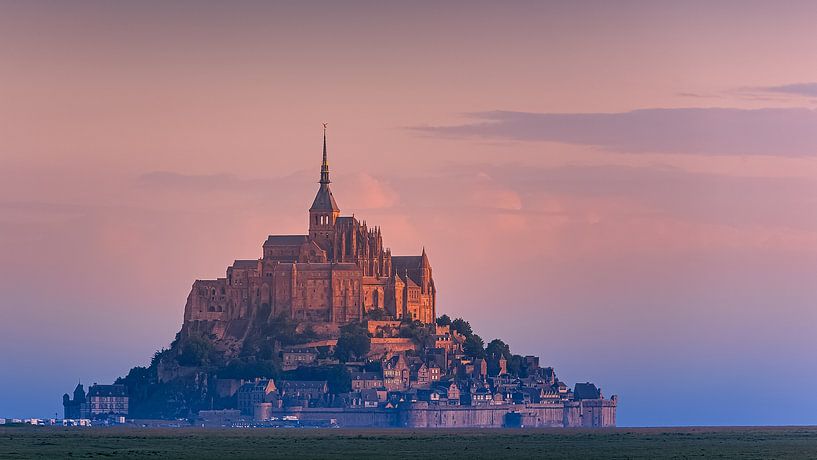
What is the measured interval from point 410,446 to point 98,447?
80.5 ft

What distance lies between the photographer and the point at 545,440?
185 meters

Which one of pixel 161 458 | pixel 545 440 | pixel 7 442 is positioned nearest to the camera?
pixel 161 458

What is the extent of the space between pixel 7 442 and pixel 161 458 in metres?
39.4

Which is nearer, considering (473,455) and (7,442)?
(473,455)

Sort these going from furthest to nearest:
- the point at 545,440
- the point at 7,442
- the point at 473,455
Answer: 1. the point at 545,440
2. the point at 7,442
3. the point at 473,455

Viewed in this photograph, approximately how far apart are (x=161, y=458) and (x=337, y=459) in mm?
11369

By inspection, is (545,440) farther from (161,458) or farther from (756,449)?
(161,458)

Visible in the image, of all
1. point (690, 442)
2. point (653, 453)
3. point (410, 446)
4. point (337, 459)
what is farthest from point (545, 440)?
point (337, 459)

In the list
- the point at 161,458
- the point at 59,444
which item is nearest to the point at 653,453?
the point at 161,458

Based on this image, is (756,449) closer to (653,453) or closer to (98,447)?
(653,453)

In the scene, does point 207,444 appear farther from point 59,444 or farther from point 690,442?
point 690,442

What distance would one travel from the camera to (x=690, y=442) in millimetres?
178625

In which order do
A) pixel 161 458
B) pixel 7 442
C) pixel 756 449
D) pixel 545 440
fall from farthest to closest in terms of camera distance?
pixel 545 440, pixel 7 442, pixel 756 449, pixel 161 458

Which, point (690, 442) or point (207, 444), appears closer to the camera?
point (207, 444)
